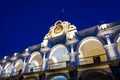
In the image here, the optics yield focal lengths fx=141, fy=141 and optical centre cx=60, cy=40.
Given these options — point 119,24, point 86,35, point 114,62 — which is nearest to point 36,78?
point 86,35

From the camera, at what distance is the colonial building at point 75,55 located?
15434mm

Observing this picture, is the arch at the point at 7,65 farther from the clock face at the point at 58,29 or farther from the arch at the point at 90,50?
the arch at the point at 90,50

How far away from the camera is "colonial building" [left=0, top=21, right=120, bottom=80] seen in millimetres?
15434


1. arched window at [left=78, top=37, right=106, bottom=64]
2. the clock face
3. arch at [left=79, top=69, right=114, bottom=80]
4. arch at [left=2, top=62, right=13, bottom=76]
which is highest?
the clock face

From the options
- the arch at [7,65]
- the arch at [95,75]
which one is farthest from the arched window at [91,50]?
the arch at [7,65]

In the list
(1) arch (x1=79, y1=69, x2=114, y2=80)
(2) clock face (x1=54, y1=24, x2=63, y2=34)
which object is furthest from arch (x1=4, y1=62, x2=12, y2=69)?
(1) arch (x1=79, y1=69, x2=114, y2=80)

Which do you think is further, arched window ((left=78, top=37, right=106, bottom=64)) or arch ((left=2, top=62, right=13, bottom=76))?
arch ((left=2, top=62, right=13, bottom=76))

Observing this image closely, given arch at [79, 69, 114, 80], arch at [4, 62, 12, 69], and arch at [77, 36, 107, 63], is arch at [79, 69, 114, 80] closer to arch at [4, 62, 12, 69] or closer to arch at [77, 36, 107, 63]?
arch at [77, 36, 107, 63]

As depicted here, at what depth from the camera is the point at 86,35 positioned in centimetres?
1880

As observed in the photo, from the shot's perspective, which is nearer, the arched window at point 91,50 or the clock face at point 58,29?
the arched window at point 91,50

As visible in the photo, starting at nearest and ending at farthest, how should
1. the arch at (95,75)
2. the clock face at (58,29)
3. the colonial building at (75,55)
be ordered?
the arch at (95,75) < the colonial building at (75,55) < the clock face at (58,29)

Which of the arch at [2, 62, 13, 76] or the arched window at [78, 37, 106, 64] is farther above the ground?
the arched window at [78, 37, 106, 64]

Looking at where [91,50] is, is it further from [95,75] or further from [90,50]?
[95,75]

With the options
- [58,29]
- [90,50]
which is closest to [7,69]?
[58,29]
